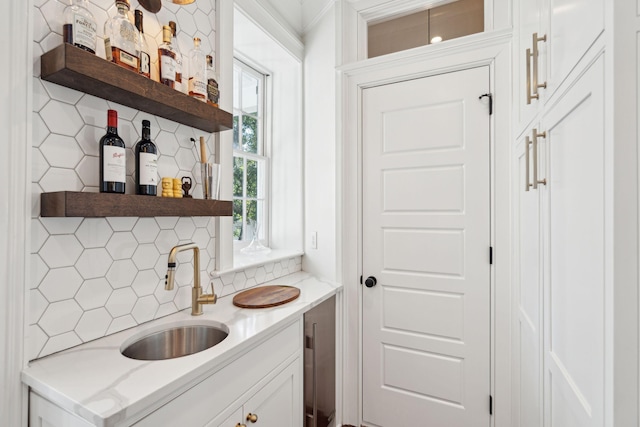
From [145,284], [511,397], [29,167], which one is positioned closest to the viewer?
[29,167]

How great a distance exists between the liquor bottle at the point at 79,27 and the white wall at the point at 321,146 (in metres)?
A: 1.41

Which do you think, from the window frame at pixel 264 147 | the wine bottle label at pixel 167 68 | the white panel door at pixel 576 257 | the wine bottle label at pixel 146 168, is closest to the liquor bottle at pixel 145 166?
the wine bottle label at pixel 146 168

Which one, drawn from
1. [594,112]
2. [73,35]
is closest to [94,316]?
[73,35]

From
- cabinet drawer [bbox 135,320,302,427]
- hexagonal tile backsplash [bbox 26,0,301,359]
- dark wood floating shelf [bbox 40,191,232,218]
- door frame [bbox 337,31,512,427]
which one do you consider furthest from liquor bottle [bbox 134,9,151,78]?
door frame [bbox 337,31,512,427]

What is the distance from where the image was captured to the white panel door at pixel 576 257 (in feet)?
2.12

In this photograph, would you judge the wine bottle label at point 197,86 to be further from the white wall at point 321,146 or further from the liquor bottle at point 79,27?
the white wall at point 321,146

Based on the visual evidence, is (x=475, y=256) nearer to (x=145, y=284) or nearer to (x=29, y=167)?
(x=145, y=284)

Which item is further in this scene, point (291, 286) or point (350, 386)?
point (350, 386)

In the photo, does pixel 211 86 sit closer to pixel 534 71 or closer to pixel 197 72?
pixel 197 72

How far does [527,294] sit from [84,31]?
187 cm

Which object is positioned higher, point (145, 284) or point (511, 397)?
point (145, 284)

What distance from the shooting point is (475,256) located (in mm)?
1863

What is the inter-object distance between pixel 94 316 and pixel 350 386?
1.63 metres

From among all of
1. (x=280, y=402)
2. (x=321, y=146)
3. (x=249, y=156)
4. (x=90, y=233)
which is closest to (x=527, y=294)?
(x=280, y=402)
